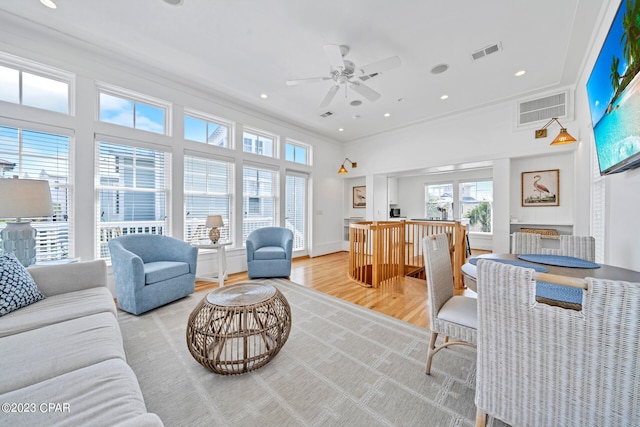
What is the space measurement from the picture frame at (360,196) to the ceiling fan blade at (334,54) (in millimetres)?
4265

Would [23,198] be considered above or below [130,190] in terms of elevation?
below

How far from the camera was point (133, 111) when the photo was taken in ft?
11.6

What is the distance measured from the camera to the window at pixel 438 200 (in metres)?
7.02

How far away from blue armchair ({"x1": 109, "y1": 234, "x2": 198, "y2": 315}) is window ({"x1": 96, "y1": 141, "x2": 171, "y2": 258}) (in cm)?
53

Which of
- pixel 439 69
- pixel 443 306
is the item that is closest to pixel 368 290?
pixel 443 306

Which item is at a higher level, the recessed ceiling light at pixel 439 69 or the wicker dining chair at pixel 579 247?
the recessed ceiling light at pixel 439 69

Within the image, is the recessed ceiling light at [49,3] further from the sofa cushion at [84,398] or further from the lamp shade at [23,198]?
the sofa cushion at [84,398]

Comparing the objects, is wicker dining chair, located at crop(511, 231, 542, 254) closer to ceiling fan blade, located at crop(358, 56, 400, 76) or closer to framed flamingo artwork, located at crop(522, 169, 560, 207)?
ceiling fan blade, located at crop(358, 56, 400, 76)

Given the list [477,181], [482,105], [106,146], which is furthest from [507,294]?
[477,181]

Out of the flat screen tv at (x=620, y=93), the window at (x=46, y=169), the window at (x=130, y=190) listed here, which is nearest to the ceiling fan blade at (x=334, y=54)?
the flat screen tv at (x=620, y=93)

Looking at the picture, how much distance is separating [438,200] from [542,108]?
3442mm

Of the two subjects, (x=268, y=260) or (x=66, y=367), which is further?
(x=268, y=260)

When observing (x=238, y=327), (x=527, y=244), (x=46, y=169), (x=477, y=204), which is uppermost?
(x=46, y=169)

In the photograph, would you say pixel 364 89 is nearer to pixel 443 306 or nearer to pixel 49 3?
pixel 443 306
